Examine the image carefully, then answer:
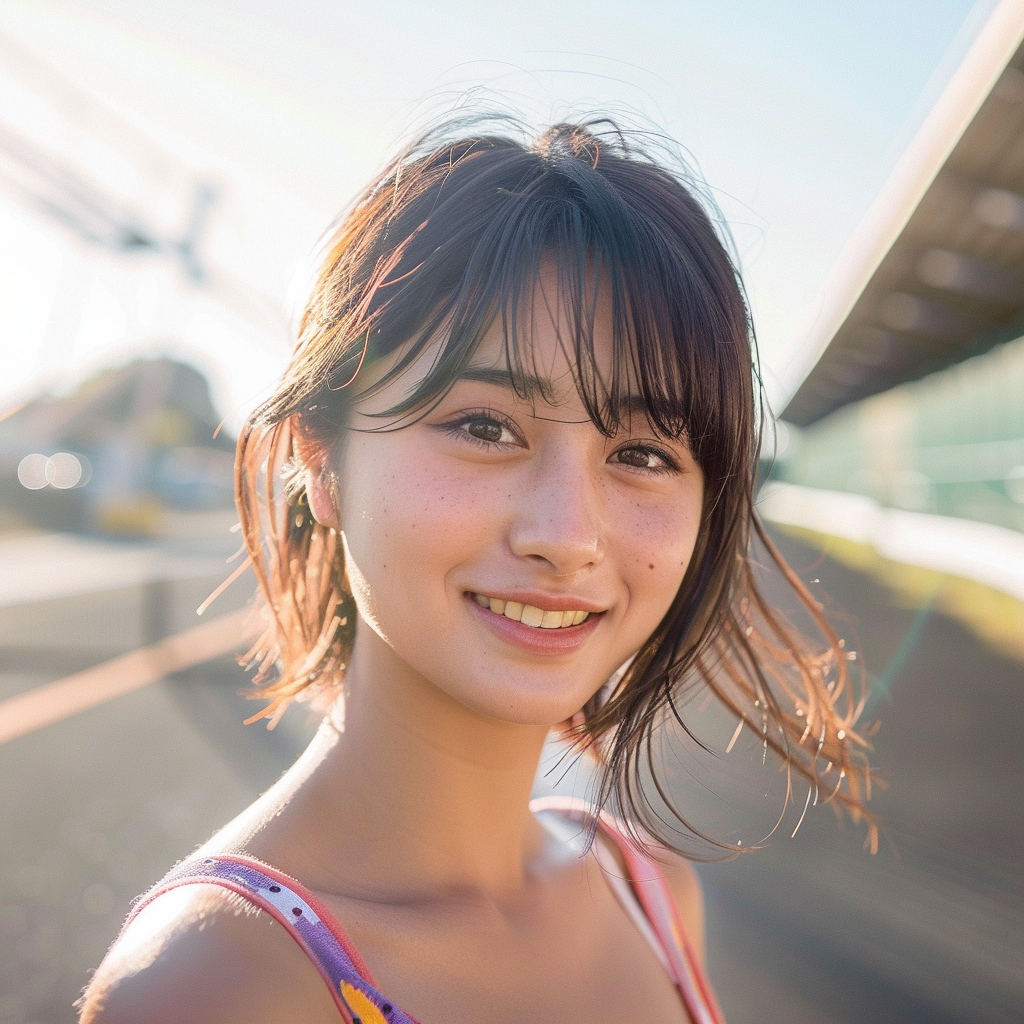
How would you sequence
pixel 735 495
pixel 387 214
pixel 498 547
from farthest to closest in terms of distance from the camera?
pixel 735 495 < pixel 387 214 < pixel 498 547

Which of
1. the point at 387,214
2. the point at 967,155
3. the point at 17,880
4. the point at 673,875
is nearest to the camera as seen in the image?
the point at 387,214

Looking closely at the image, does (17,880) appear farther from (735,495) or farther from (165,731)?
(735,495)

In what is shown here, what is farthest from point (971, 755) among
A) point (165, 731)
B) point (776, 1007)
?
point (165, 731)

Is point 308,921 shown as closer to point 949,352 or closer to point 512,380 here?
point 512,380

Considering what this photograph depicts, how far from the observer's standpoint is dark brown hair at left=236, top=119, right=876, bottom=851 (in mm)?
1417

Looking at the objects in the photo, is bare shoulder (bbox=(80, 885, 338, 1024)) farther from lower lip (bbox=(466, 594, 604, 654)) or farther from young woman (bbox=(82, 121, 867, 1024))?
lower lip (bbox=(466, 594, 604, 654))

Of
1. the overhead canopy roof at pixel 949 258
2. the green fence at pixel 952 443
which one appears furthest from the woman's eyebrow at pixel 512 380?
the overhead canopy roof at pixel 949 258

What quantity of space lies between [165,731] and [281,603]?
520 cm

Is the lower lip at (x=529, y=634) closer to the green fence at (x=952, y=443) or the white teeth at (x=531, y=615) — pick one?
the white teeth at (x=531, y=615)

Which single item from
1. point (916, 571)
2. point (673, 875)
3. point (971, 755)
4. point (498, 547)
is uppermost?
→ point (498, 547)

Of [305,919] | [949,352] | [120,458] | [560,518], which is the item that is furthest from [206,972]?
[120,458]

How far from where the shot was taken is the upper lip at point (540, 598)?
1.33 m

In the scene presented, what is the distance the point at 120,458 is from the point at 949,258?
1954 cm

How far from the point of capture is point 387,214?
1509 mm
